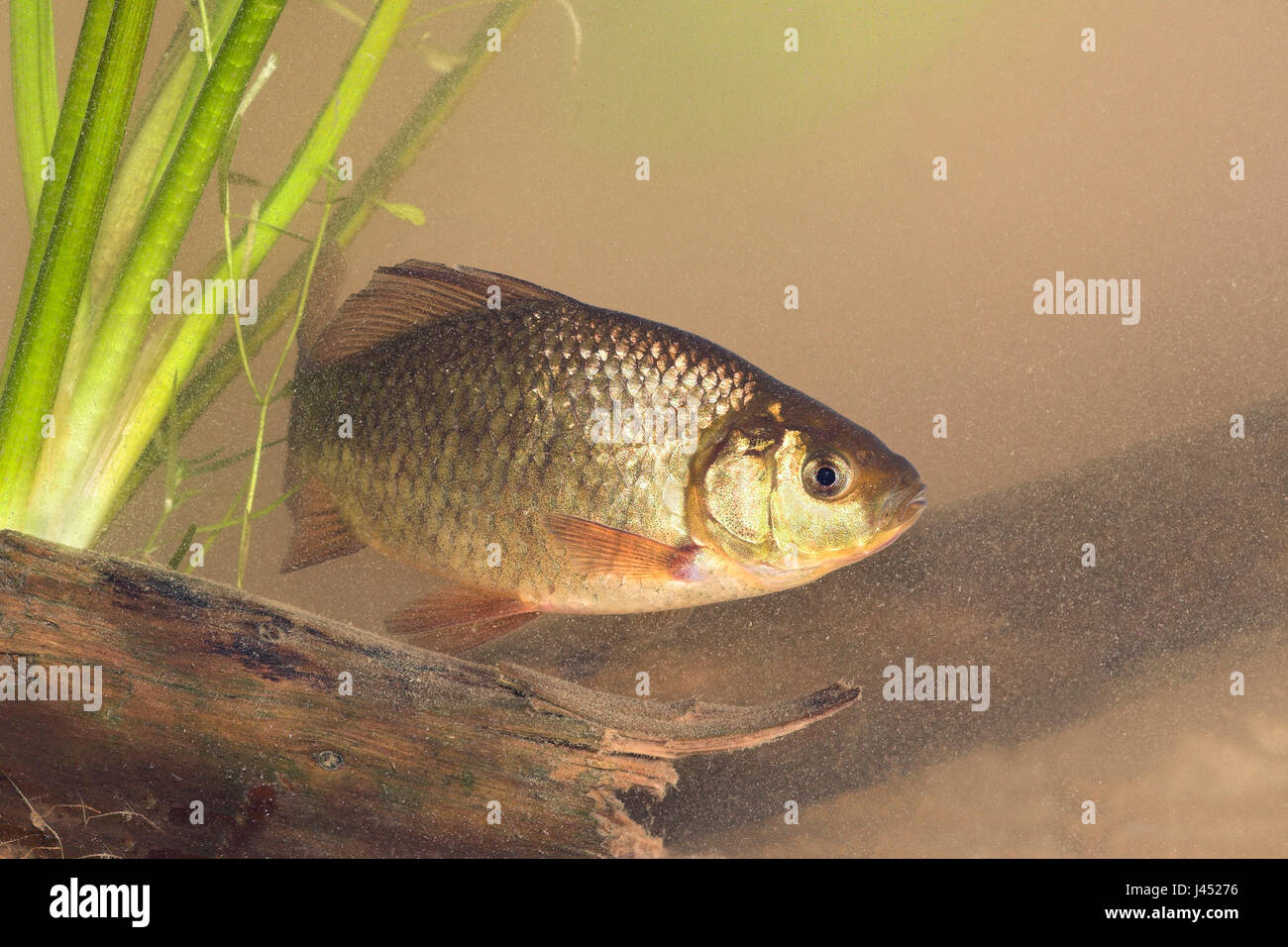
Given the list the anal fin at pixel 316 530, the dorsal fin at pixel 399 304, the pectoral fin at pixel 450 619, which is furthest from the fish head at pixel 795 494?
the anal fin at pixel 316 530

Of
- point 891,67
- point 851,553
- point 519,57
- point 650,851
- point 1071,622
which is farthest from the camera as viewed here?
point 891,67

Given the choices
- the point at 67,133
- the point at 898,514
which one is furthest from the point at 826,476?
the point at 67,133

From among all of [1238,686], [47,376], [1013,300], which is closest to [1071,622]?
[1238,686]

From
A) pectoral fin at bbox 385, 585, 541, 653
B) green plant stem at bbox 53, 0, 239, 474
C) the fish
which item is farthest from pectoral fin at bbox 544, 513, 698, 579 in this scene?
green plant stem at bbox 53, 0, 239, 474

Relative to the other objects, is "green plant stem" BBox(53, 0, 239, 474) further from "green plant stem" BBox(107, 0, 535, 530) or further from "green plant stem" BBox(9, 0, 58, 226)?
"green plant stem" BBox(107, 0, 535, 530)

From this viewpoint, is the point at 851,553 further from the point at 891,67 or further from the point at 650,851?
the point at 891,67

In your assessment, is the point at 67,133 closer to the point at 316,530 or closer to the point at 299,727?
the point at 316,530

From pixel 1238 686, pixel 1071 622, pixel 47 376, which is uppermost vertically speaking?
pixel 47 376
